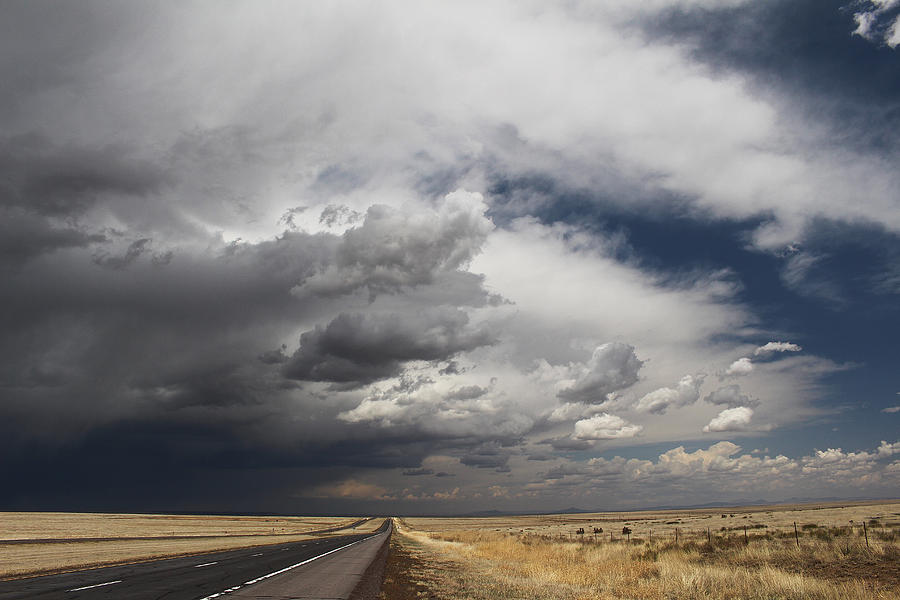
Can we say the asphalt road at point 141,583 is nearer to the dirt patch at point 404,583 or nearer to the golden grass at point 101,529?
the dirt patch at point 404,583

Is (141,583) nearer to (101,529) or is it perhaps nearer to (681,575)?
(681,575)

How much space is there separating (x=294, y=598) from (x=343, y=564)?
51.5ft

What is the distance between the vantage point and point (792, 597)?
1677 centimetres

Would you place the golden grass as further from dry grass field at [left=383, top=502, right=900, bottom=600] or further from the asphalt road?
dry grass field at [left=383, top=502, right=900, bottom=600]

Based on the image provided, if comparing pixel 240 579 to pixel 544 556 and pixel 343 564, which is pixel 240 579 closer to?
pixel 343 564

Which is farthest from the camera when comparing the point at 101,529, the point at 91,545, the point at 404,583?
the point at 101,529

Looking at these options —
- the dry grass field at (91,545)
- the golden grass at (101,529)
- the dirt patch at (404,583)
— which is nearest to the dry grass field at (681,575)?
the dirt patch at (404,583)

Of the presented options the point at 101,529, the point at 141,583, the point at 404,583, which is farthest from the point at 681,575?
the point at 101,529

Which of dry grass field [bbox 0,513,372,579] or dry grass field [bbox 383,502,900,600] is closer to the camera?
dry grass field [bbox 383,502,900,600]

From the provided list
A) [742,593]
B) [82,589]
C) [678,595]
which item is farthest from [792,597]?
[82,589]

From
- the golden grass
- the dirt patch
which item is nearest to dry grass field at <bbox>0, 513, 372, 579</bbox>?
the golden grass

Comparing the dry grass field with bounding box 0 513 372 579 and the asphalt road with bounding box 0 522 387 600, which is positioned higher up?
the asphalt road with bounding box 0 522 387 600

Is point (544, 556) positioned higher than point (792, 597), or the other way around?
point (792, 597)

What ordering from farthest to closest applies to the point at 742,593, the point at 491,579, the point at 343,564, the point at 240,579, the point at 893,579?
1. the point at 343,564
2. the point at 491,579
3. the point at 240,579
4. the point at 893,579
5. the point at 742,593
